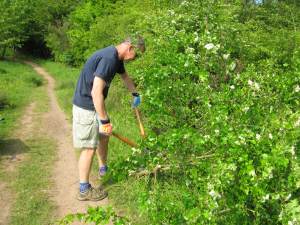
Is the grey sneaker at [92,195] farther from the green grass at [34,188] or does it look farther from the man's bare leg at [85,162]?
the green grass at [34,188]

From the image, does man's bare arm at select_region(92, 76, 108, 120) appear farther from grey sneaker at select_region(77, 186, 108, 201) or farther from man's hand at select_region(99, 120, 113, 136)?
grey sneaker at select_region(77, 186, 108, 201)

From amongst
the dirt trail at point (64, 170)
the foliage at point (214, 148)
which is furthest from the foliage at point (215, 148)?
the dirt trail at point (64, 170)

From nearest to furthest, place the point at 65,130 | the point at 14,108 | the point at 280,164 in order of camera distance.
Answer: the point at 280,164, the point at 65,130, the point at 14,108

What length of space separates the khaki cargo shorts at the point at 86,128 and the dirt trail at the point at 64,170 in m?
0.75

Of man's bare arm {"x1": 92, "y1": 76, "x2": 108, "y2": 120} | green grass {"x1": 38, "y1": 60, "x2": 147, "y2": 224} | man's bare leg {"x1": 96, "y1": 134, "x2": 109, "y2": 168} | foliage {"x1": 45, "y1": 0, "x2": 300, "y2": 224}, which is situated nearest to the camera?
foliage {"x1": 45, "y1": 0, "x2": 300, "y2": 224}

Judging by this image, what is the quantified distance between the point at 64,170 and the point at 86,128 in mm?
1635

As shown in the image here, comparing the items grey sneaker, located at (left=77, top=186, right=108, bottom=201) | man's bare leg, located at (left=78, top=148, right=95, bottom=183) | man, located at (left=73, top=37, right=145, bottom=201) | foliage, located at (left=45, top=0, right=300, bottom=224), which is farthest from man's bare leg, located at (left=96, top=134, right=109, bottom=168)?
foliage, located at (left=45, top=0, right=300, bottom=224)

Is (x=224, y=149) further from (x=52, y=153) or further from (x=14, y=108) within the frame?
(x=14, y=108)

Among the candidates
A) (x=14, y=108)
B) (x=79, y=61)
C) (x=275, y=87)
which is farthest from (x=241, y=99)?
(x=79, y=61)

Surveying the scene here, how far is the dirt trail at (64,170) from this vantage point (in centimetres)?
547

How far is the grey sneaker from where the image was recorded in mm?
5523

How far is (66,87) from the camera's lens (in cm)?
2011

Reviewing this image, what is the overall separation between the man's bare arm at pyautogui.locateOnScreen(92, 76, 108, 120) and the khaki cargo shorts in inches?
16.2

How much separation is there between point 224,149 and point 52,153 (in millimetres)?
5248
